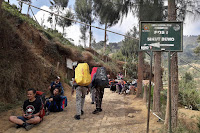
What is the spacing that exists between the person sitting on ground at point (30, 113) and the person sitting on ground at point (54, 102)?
3.85 ft

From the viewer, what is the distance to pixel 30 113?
3502 millimetres

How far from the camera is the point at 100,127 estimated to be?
3707 mm

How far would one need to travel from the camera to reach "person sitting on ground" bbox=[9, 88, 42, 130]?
333 centimetres

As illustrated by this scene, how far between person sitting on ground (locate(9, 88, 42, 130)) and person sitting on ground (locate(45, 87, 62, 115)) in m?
1.17

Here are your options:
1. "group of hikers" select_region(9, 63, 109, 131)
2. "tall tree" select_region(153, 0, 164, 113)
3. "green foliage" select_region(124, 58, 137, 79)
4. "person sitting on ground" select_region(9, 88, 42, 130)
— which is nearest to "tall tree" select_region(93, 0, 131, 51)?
"tall tree" select_region(153, 0, 164, 113)

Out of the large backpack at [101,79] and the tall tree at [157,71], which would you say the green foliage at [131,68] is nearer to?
the tall tree at [157,71]

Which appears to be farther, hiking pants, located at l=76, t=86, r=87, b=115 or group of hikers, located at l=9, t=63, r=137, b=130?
hiking pants, located at l=76, t=86, r=87, b=115

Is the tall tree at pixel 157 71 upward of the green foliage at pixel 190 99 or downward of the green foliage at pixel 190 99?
upward

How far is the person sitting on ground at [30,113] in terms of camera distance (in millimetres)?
3327

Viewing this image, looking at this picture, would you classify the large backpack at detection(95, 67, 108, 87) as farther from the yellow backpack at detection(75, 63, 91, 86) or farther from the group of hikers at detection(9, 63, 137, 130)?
the yellow backpack at detection(75, 63, 91, 86)

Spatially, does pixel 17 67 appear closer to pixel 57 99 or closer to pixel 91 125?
pixel 57 99

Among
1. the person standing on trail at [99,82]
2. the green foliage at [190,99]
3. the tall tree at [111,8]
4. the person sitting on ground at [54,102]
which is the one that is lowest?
the green foliage at [190,99]

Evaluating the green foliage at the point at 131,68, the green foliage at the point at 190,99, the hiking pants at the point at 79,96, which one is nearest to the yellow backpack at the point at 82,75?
the hiking pants at the point at 79,96

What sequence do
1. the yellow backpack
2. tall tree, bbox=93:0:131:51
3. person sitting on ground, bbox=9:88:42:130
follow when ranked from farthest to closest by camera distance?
tall tree, bbox=93:0:131:51, the yellow backpack, person sitting on ground, bbox=9:88:42:130
